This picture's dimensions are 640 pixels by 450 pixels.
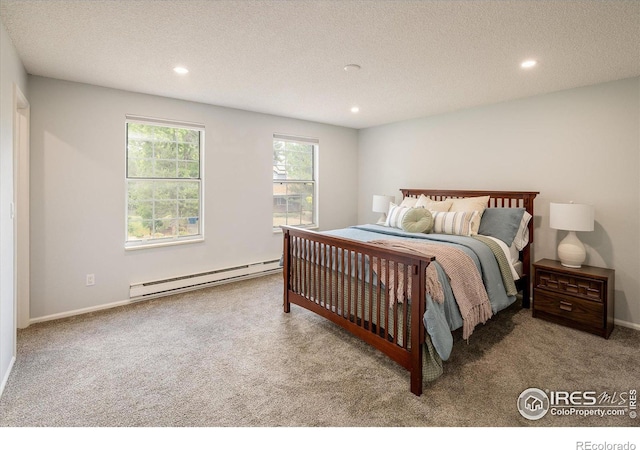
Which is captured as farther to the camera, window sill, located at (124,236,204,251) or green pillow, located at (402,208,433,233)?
window sill, located at (124,236,204,251)

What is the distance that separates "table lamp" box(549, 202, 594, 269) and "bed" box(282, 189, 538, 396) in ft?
1.14

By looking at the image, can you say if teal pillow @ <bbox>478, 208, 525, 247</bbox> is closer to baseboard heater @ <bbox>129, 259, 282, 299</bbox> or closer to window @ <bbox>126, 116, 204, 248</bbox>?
baseboard heater @ <bbox>129, 259, 282, 299</bbox>

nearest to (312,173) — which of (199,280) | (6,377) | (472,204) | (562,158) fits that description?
(199,280)

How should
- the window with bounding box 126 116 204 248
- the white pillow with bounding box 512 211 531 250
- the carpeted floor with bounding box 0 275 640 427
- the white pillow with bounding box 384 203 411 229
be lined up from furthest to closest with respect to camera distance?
the white pillow with bounding box 384 203 411 229 → the window with bounding box 126 116 204 248 → the white pillow with bounding box 512 211 531 250 → the carpeted floor with bounding box 0 275 640 427

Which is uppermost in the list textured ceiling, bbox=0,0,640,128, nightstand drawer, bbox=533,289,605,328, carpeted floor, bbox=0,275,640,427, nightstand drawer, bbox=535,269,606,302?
textured ceiling, bbox=0,0,640,128

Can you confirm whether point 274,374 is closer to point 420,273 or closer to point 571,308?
point 420,273

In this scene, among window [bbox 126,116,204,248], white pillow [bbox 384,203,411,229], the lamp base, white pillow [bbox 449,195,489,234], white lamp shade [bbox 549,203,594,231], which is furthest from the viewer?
white pillow [bbox 384,203,411,229]

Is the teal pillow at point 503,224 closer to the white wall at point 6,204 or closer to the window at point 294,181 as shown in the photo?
the window at point 294,181

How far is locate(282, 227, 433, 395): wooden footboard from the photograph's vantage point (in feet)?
6.70

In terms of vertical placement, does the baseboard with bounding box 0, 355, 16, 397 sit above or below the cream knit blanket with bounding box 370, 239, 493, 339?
below

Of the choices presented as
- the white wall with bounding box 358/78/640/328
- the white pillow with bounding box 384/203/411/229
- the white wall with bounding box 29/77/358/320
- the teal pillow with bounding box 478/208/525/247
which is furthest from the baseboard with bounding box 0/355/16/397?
the white wall with bounding box 358/78/640/328

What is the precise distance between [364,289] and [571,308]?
200 cm

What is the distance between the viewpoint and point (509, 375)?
2221mm

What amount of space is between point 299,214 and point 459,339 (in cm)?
305
